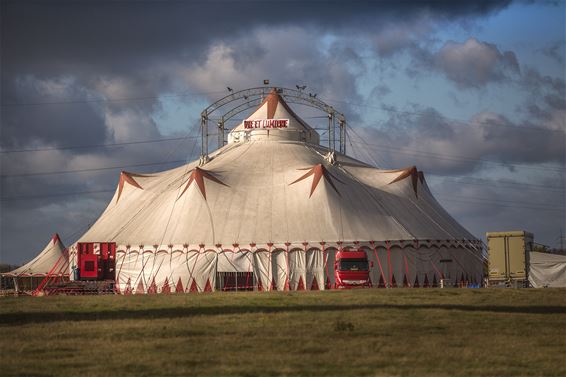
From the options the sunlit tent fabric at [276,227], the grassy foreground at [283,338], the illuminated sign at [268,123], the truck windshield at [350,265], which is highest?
the illuminated sign at [268,123]

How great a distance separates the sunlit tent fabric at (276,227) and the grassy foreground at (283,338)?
19284 millimetres

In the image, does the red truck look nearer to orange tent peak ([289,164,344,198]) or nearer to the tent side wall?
the tent side wall

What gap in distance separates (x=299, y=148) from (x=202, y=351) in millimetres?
47868

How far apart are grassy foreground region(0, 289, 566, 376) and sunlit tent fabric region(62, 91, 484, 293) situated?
63.3 ft

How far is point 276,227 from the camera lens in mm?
54906

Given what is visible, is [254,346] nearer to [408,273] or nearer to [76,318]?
[76,318]

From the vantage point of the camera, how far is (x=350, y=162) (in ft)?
222

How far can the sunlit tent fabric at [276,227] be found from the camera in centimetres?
5281

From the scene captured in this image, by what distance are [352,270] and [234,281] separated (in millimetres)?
7755

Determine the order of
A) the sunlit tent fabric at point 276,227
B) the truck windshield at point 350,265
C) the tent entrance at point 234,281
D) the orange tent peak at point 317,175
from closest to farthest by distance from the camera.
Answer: the truck windshield at point 350,265, the tent entrance at point 234,281, the sunlit tent fabric at point 276,227, the orange tent peak at point 317,175

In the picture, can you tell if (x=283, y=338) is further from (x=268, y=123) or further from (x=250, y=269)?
(x=268, y=123)

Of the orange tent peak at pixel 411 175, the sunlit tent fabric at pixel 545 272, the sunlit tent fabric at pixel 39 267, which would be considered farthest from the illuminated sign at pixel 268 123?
the sunlit tent fabric at pixel 545 272

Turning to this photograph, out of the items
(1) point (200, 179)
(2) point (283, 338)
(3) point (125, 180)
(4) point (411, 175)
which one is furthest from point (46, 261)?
(2) point (283, 338)

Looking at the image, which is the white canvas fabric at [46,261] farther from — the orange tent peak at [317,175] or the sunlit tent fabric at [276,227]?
the orange tent peak at [317,175]
